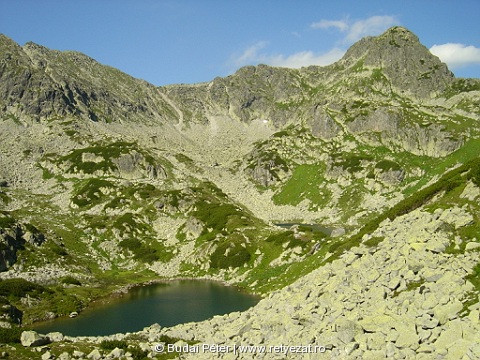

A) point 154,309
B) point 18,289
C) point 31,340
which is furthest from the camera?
point 18,289

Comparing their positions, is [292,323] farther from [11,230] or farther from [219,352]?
[11,230]

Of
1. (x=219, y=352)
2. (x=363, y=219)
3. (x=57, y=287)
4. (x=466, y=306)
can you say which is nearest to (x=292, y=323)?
(x=219, y=352)

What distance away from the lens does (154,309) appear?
256ft

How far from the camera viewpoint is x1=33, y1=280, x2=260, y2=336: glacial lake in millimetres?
67000

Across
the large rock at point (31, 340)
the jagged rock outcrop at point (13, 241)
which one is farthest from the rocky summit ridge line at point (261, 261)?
the jagged rock outcrop at point (13, 241)

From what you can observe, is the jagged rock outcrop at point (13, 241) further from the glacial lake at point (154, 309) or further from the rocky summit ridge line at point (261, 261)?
the glacial lake at point (154, 309)

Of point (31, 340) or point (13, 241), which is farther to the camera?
point (13, 241)

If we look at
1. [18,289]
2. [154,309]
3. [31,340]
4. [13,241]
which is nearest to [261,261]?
[154,309]

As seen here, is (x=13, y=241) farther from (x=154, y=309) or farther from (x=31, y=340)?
(x=31, y=340)

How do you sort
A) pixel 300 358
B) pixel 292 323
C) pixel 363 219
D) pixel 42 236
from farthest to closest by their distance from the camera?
pixel 363 219 → pixel 42 236 → pixel 292 323 → pixel 300 358

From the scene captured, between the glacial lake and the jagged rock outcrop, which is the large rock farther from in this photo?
the jagged rock outcrop

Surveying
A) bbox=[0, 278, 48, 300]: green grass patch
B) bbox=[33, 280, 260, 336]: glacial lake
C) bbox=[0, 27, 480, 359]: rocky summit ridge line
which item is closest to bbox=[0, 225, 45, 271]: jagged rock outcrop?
bbox=[0, 27, 480, 359]: rocky summit ridge line

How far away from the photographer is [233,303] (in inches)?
3088

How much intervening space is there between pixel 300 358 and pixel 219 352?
9415mm
